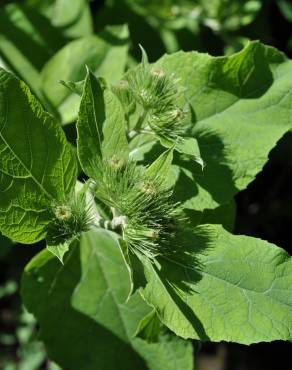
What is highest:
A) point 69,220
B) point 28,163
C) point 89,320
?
point 28,163

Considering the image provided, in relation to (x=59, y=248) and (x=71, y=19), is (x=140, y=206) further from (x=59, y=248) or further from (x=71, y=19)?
(x=71, y=19)

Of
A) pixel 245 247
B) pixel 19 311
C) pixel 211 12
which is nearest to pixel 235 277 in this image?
pixel 245 247

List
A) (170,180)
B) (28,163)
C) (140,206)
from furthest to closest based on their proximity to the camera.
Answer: (170,180), (28,163), (140,206)

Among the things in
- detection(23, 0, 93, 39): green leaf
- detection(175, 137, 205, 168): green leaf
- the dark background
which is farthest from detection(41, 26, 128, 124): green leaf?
detection(175, 137, 205, 168): green leaf

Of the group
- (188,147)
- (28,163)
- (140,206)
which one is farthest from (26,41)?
(140,206)

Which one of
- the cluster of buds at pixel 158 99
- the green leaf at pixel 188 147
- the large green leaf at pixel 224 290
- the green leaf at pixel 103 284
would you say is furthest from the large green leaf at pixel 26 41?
the large green leaf at pixel 224 290

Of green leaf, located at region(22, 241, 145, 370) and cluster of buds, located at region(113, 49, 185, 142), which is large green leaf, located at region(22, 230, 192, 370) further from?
cluster of buds, located at region(113, 49, 185, 142)
